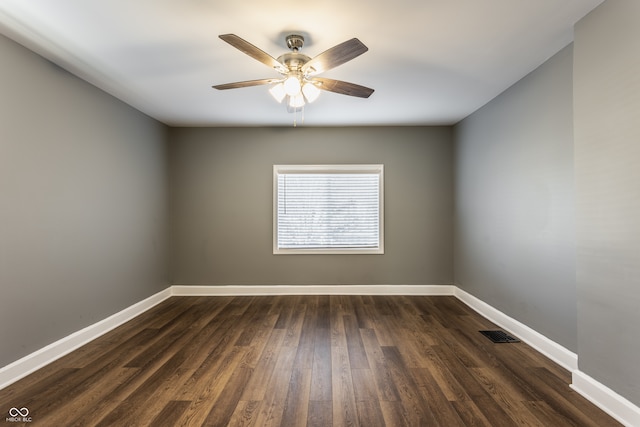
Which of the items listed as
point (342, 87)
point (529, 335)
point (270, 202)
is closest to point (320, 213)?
point (270, 202)

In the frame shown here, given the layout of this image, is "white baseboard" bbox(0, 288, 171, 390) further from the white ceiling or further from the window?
the white ceiling

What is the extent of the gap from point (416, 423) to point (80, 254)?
3.17 m

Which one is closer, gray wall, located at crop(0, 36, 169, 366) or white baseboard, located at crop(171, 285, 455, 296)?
gray wall, located at crop(0, 36, 169, 366)

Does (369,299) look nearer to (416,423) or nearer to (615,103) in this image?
(416,423)

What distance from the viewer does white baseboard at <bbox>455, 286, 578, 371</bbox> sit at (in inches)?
98.1

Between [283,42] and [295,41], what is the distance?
14 cm

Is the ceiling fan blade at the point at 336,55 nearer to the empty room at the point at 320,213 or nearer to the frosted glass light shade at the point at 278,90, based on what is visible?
the empty room at the point at 320,213

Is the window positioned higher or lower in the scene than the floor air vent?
higher

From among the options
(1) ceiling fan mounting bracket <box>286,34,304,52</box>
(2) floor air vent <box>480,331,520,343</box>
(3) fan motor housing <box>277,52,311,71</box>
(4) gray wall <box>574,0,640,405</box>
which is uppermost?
(1) ceiling fan mounting bracket <box>286,34,304,52</box>

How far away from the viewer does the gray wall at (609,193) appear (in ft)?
5.89

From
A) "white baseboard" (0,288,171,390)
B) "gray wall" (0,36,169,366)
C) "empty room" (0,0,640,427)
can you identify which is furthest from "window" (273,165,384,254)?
"white baseboard" (0,288,171,390)

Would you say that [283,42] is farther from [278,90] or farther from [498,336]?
[498,336]

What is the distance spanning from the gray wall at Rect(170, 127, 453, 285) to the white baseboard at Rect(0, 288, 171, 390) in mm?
1151

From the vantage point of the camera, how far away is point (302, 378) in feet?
7.68
